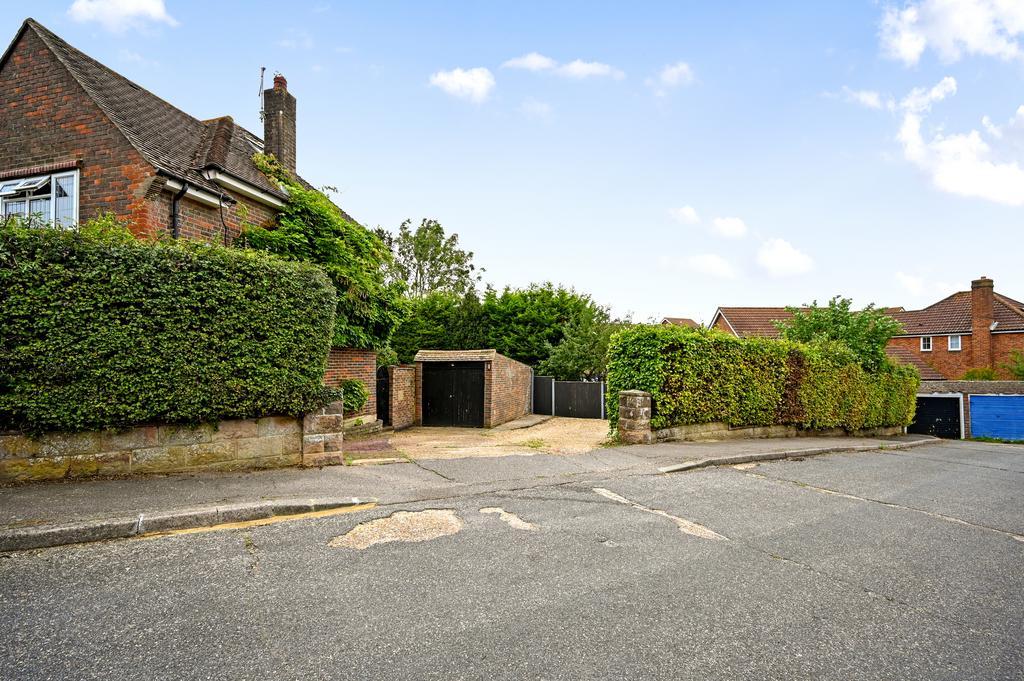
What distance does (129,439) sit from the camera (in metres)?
6.26

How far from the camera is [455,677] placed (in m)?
2.70

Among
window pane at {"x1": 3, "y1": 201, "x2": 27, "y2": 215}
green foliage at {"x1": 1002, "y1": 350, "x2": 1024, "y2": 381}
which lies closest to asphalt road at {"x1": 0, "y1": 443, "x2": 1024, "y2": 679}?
window pane at {"x1": 3, "y1": 201, "x2": 27, "y2": 215}

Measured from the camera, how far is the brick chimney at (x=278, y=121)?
49.7 feet

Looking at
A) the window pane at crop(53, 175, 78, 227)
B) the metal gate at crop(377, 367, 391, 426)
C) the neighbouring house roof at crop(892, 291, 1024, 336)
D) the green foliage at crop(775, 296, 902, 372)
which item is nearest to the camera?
the window pane at crop(53, 175, 78, 227)

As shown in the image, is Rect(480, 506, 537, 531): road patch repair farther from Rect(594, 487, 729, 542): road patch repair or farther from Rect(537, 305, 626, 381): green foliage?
Rect(537, 305, 626, 381): green foliage

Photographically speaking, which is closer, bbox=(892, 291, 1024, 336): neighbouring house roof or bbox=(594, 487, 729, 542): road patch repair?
bbox=(594, 487, 729, 542): road patch repair

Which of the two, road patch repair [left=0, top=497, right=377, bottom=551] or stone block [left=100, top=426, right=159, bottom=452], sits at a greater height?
stone block [left=100, top=426, right=159, bottom=452]

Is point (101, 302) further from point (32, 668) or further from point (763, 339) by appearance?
point (763, 339)

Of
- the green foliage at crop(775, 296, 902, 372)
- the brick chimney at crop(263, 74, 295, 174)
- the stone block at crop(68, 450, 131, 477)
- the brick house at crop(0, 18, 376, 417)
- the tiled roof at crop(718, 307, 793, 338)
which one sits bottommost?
the stone block at crop(68, 450, 131, 477)

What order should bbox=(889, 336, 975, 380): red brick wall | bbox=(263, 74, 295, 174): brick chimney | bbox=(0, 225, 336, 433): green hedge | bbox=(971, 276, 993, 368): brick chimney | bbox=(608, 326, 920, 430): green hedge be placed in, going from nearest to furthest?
1. bbox=(0, 225, 336, 433): green hedge
2. bbox=(608, 326, 920, 430): green hedge
3. bbox=(263, 74, 295, 174): brick chimney
4. bbox=(971, 276, 993, 368): brick chimney
5. bbox=(889, 336, 975, 380): red brick wall

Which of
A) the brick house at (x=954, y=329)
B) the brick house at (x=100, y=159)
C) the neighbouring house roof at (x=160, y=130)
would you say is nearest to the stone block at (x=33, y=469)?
the brick house at (x=100, y=159)

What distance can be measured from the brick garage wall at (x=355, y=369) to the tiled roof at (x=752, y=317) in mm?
31121

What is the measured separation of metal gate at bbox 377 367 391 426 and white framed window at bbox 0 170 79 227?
8.25 meters

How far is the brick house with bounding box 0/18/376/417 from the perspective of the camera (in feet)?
33.2
